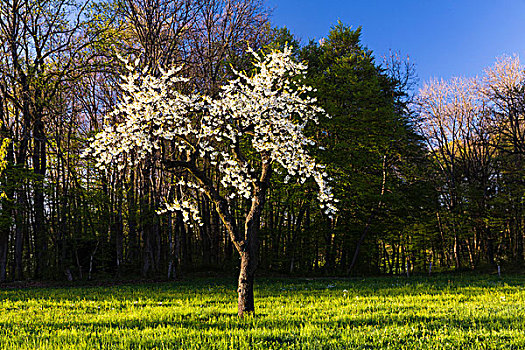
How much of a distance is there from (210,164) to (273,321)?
44.1 feet

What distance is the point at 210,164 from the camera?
2003 centimetres

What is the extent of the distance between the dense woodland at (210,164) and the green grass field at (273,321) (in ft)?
22.1

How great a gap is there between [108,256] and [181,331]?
16244 mm

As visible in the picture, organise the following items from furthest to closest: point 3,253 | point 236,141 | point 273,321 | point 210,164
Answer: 1. point 210,164
2. point 3,253
3. point 236,141
4. point 273,321

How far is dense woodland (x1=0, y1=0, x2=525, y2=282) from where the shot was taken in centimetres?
1811

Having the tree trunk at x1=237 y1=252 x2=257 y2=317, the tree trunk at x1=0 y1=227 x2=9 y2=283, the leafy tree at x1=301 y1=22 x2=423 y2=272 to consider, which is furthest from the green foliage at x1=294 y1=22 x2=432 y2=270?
the tree trunk at x1=0 y1=227 x2=9 y2=283

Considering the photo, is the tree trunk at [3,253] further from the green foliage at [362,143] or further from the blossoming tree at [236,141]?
the green foliage at [362,143]

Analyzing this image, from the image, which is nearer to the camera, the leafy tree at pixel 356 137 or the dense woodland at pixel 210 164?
the dense woodland at pixel 210 164

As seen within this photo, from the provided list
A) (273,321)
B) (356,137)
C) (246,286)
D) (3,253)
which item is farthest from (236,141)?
(356,137)

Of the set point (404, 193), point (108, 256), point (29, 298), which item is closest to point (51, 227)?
point (108, 256)

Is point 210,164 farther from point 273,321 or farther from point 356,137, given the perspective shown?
point 273,321

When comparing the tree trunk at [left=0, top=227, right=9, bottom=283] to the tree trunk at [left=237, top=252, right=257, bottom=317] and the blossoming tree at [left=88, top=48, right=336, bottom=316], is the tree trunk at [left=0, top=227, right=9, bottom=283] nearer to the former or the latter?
the blossoming tree at [left=88, top=48, right=336, bottom=316]

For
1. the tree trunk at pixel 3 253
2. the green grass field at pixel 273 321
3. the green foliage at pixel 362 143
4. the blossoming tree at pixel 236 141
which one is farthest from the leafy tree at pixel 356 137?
the tree trunk at pixel 3 253

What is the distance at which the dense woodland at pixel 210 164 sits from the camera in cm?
1811
